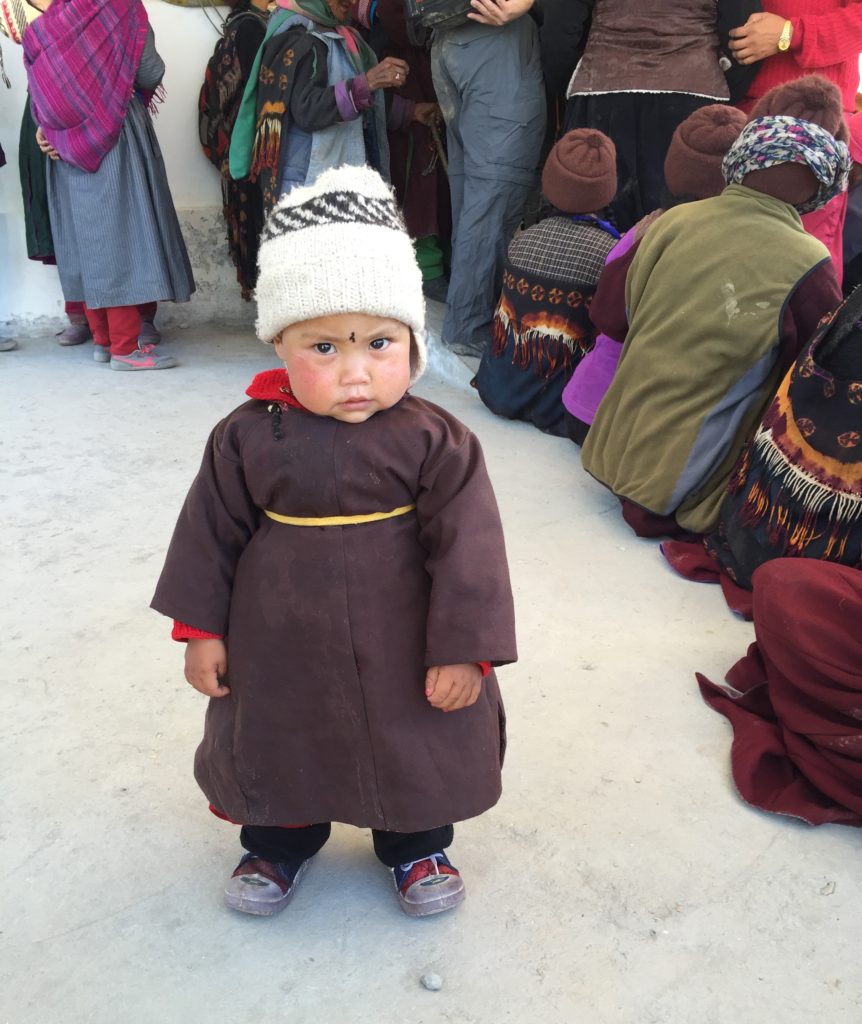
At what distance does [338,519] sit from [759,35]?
3001mm

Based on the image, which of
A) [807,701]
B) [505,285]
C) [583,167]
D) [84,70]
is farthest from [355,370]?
[84,70]

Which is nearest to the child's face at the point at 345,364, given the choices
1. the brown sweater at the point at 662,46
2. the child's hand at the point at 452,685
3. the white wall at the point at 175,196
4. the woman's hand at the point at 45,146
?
the child's hand at the point at 452,685

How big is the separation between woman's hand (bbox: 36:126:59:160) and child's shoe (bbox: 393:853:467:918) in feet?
12.1

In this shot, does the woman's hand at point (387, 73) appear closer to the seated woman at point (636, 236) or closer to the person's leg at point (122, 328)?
the seated woman at point (636, 236)

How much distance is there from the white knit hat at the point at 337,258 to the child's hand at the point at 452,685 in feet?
1.60

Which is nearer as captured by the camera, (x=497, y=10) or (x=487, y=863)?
(x=487, y=863)

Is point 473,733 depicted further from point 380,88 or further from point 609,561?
point 380,88

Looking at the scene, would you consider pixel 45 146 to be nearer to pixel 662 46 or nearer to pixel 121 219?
pixel 121 219

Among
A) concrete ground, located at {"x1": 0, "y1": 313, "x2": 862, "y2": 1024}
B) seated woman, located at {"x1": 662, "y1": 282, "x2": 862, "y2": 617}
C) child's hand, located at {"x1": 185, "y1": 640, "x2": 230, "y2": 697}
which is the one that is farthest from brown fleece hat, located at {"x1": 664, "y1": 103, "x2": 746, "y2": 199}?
child's hand, located at {"x1": 185, "y1": 640, "x2": 230, "y2": 697}

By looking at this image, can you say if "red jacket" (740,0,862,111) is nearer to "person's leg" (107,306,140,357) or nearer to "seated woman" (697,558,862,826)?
"seated woman" (697,558,862,826)

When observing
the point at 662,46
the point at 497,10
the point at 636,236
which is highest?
the point at 497,10

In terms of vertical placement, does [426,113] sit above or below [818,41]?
below

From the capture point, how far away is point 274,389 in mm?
1369

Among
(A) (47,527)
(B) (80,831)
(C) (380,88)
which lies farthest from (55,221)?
(B) (80,831)
